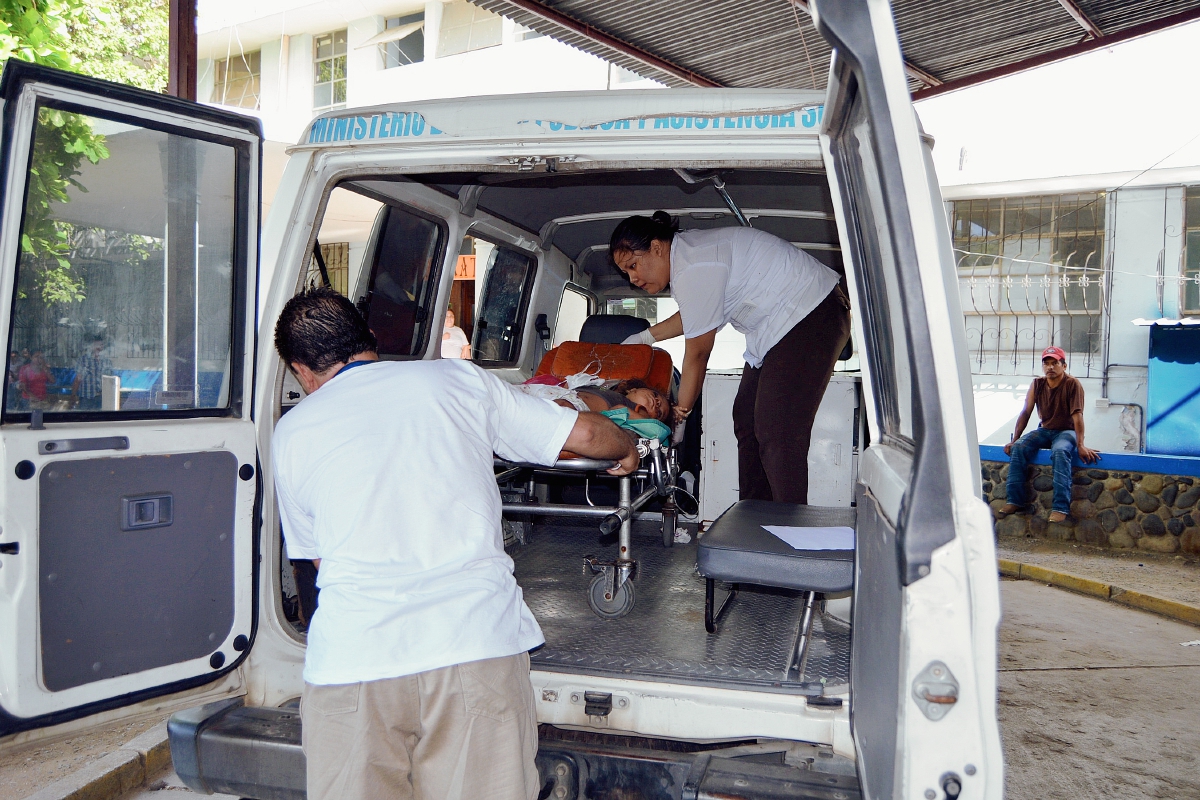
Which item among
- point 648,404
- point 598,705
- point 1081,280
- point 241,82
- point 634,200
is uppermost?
point 241,82

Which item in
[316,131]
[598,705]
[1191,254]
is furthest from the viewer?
[1191,254]

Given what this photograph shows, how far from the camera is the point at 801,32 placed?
243 inches

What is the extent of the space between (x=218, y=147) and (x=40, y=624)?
1345 millimetres

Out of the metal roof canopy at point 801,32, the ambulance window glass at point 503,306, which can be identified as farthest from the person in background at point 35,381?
the metal roof canopy at point 801,32

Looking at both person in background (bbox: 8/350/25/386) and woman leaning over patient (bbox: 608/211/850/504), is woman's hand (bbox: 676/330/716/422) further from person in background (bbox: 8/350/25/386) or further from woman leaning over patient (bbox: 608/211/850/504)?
person in background (bbox: 8/350/25/386)

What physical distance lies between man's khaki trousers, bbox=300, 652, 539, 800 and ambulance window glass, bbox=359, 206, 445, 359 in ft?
7.16

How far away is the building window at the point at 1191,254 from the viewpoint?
9906mm

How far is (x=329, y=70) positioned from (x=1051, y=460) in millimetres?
15248

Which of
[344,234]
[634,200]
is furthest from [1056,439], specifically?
[344,234]

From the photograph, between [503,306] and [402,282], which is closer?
[402,282]

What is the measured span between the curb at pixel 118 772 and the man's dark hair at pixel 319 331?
A: 2172mm

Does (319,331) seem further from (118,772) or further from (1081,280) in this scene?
(1081,280)

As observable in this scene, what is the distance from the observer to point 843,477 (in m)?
5.09

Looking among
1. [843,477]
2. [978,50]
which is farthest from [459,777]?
[978,50]
